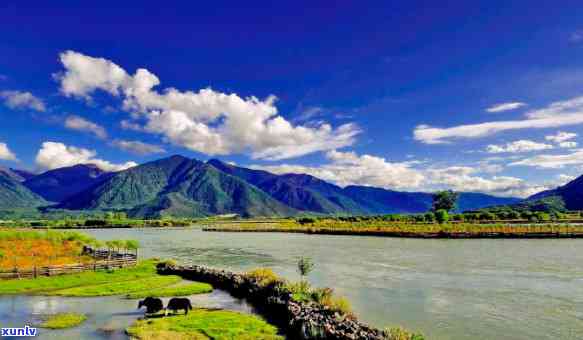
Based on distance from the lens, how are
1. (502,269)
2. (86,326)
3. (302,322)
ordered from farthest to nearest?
(502,269) < (86,326) < (302,322)

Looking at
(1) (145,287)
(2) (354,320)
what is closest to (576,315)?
(2) (354,320)

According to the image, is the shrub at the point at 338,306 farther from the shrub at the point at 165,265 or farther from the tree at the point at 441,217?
the tree at the point at 441,217

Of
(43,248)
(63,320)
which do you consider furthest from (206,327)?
(43,248)

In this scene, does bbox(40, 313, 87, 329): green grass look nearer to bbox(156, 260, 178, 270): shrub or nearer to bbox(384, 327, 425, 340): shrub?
bbox(384, 327, 425, 340): shrub

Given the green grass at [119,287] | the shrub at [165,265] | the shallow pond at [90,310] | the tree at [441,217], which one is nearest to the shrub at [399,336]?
the shallow pond at [90,310]

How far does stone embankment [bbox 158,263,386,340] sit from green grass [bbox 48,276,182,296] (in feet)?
15.2

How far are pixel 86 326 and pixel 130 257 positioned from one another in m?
31.5

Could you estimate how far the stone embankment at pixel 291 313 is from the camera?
20.0 meters

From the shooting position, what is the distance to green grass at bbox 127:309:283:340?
2205 cm

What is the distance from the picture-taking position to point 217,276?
132ft

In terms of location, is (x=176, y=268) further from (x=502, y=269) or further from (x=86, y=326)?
(x=502, y=269)

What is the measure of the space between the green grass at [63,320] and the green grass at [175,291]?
6.95 m

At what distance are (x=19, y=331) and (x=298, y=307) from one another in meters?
15.9

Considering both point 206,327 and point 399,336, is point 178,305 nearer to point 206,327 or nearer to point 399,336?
point 206,327
